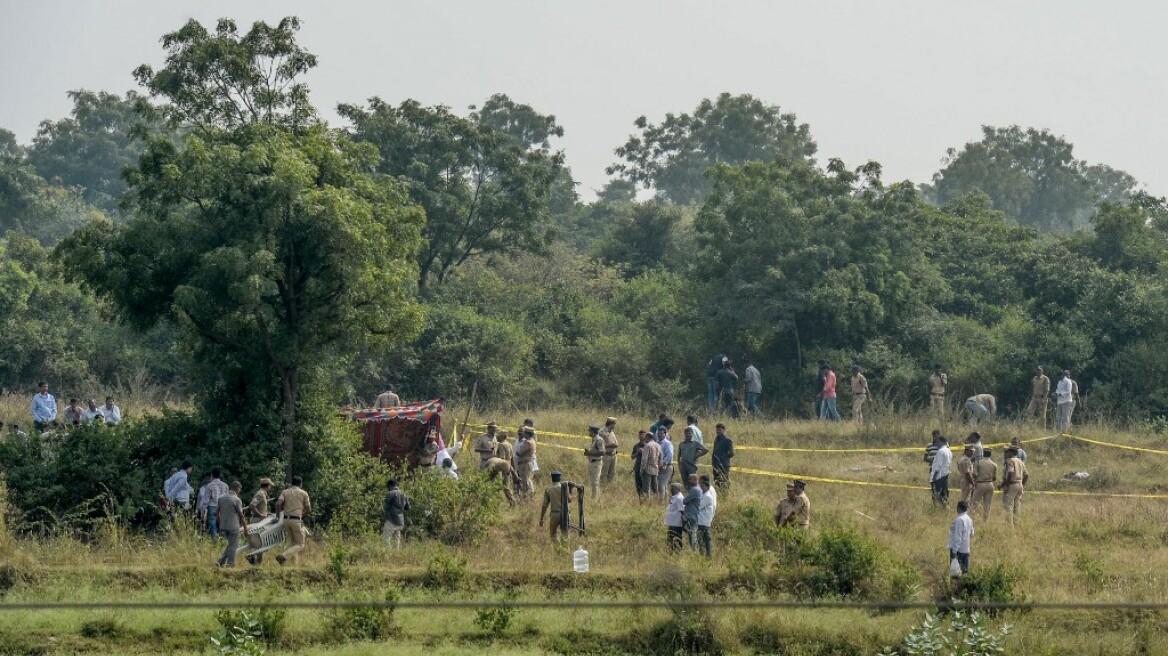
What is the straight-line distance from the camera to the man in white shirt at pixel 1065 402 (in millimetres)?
32188

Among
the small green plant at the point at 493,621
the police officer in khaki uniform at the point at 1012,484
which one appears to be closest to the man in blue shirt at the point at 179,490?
the small green plant at the point at 493,621

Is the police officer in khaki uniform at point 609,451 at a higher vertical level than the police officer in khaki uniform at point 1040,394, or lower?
lower

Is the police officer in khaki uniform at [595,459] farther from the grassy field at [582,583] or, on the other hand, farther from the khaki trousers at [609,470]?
the khaki trousers at [609,470]

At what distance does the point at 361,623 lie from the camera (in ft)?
59.7

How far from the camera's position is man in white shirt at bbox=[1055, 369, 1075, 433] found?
3219 cm

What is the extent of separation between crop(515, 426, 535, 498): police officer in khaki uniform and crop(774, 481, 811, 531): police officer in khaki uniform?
16.5ft

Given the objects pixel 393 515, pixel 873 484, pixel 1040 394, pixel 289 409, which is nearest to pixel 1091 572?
pixel 873 484

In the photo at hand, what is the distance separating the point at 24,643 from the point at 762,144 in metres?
63.5

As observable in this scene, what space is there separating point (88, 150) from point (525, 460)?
6859 centimetres

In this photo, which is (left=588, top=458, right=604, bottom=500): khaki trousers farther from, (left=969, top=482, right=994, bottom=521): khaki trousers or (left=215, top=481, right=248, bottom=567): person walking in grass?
(left=215, top=481, right=248, bottom=567): person walking in grass

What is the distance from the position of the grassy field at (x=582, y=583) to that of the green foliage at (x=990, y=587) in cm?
25

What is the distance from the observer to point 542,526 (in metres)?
22.8

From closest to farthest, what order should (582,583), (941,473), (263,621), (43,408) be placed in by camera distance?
(263,621) < (582,583) < (941,473) < (43,408)

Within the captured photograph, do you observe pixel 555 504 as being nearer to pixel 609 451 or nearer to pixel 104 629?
pixel 609 451
